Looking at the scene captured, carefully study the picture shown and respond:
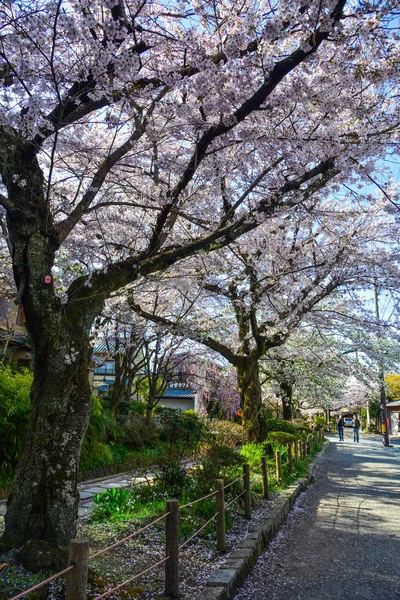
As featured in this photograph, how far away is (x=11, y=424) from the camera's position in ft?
25.8

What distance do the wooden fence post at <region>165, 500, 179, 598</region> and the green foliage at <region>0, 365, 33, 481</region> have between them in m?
4.78

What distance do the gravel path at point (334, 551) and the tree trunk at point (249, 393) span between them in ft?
8.73

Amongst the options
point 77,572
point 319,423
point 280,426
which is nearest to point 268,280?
point 77,572

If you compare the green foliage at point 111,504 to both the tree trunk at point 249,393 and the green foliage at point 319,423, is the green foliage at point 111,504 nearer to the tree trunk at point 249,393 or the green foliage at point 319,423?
the tree trunk at point 249,393

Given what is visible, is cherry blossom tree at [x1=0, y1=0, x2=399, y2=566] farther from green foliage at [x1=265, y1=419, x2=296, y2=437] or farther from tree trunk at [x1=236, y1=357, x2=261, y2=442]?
green foliage at [x1=265, y1=419, x2=296, y2=437]

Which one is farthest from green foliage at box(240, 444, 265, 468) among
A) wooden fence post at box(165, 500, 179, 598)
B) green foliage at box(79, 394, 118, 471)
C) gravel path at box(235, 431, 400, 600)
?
wooden fence post at box(165, 500, 179, 598)

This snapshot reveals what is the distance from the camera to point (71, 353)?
4.34 meters

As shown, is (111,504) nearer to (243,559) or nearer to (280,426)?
(243,559)

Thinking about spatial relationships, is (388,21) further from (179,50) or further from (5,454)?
(5,454)

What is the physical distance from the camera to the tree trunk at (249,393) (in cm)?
1303

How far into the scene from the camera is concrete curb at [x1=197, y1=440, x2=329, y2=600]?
406 cm

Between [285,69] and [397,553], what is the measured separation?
238 inches

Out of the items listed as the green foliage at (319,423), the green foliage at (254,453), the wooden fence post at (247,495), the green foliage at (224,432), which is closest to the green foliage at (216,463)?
A: the wooden fence post at (247,495)

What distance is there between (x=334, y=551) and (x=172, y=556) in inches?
124
